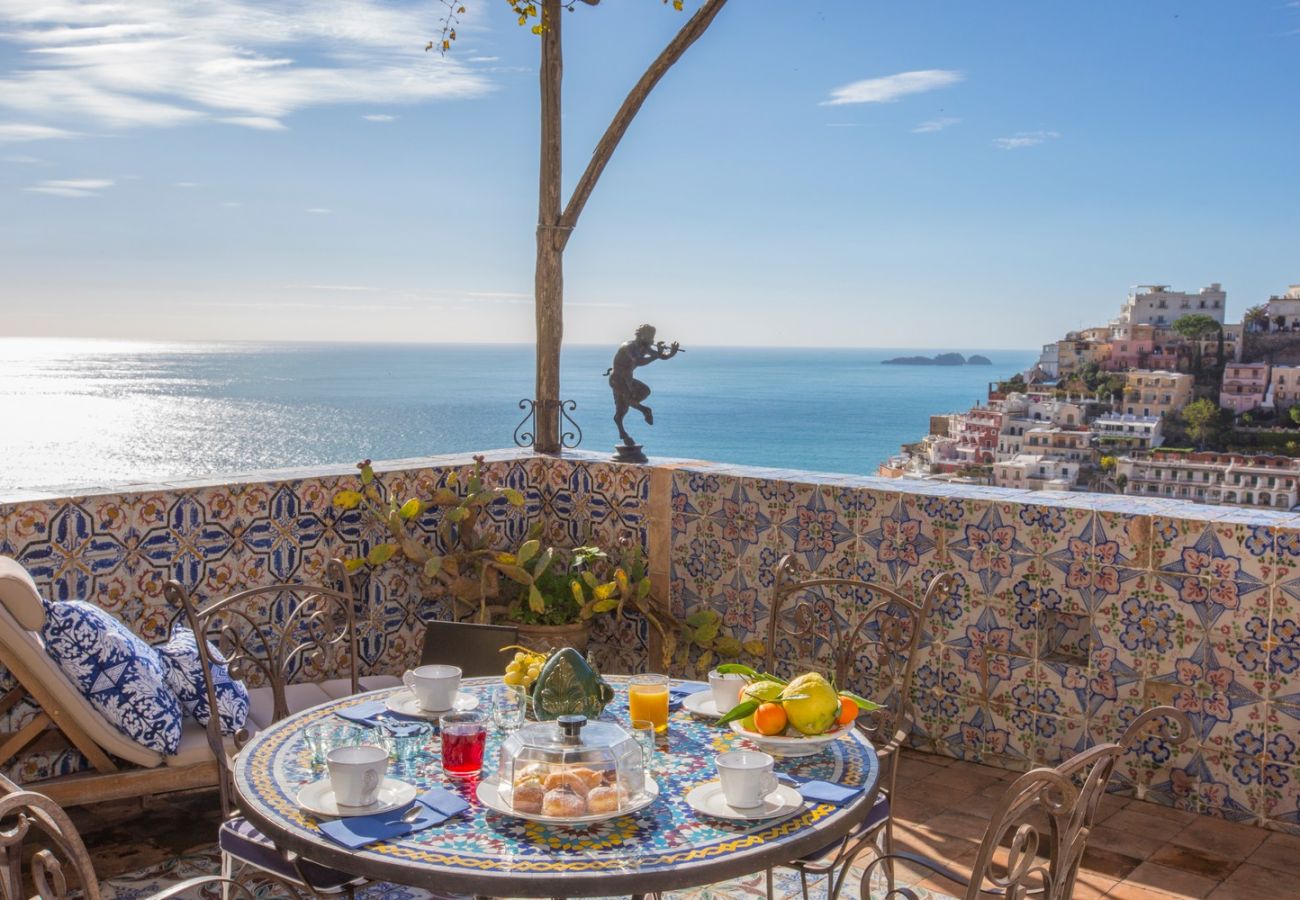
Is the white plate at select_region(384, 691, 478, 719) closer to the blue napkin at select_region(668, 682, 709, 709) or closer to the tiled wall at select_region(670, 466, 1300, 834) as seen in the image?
the blue napkin at select_region(668, 682, 709, 709)

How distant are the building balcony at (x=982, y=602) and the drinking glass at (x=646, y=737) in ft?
3.73

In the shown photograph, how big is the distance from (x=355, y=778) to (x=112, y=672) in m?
1.34

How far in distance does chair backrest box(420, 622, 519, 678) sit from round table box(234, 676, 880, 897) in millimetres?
1377

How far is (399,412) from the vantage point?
64188 mm

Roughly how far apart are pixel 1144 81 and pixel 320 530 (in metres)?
61.8

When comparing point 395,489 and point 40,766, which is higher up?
point 395,489

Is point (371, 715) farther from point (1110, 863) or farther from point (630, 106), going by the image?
point (630, 106)

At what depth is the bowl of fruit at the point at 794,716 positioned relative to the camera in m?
2.11

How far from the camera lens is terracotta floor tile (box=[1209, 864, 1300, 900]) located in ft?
9.77

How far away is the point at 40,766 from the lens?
3342 mm

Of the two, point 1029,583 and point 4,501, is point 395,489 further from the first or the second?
point 1029,583

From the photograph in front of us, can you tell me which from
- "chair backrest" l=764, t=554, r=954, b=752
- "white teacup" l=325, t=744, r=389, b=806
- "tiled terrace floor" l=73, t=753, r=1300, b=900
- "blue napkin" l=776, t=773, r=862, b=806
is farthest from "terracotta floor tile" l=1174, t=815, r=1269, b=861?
"white teacup" l=325, t=744, r=389, b=806

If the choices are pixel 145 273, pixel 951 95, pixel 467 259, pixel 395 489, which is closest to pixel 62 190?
pixel 145 273

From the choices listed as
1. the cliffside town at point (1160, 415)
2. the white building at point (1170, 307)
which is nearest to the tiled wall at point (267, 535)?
the cliffside town at point (1160, 415)
